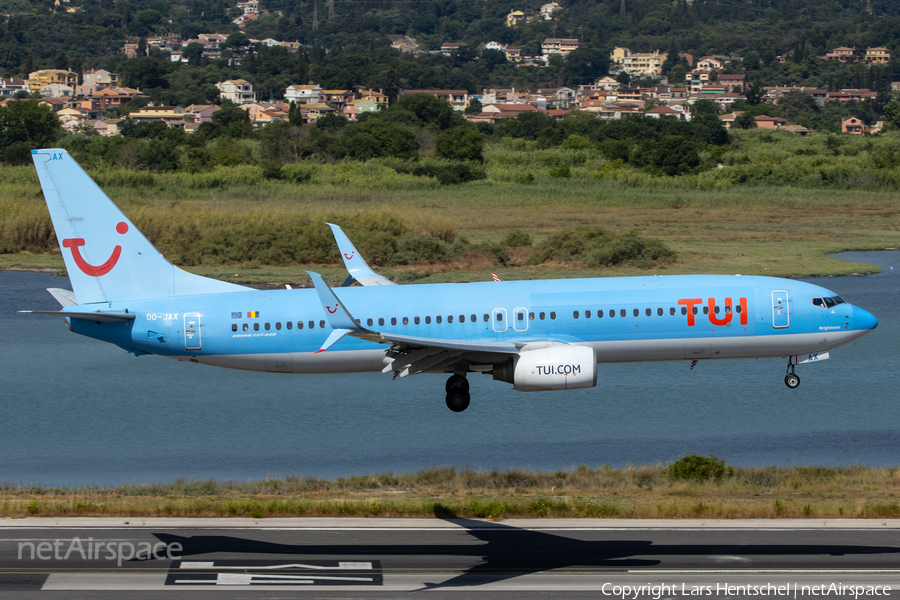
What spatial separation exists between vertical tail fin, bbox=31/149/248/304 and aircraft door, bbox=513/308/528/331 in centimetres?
1305

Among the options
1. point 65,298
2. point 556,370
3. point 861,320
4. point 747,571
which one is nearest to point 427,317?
point 556,370

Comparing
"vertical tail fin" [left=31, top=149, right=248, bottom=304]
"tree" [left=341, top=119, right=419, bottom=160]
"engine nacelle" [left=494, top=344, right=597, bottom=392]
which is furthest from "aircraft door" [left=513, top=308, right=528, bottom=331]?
"tree" [left=341, top=119, right=419, bottom=160]

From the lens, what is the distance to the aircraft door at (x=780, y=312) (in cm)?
4444

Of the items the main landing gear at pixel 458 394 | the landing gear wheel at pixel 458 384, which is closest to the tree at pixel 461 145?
the landing gear wheel at pixel 458 384

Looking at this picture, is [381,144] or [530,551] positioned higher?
[381,144]

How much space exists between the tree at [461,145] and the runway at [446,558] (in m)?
132

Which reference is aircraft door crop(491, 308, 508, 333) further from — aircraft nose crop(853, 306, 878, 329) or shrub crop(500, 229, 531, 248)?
shrub crop(500, 229, 531, 248)

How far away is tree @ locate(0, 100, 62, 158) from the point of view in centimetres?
17812

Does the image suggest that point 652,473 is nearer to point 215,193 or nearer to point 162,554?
point 162,554

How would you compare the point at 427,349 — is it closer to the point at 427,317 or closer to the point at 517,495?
the point at 427,317

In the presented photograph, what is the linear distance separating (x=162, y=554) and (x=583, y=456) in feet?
89.1

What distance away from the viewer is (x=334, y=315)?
39.6 metres

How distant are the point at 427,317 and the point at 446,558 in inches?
429

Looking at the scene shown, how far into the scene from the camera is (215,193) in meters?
145
